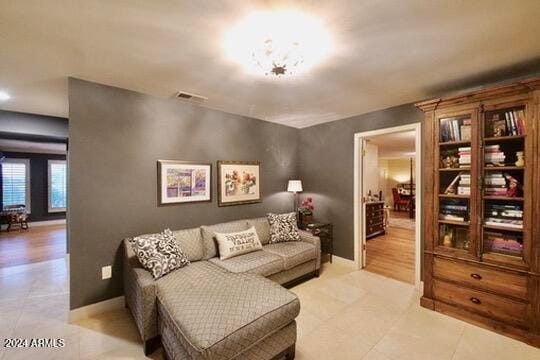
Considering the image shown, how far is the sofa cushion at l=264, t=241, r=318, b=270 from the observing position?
9.67 ft

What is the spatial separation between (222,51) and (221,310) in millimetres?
1962

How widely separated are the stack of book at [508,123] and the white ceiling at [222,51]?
1.43 feet

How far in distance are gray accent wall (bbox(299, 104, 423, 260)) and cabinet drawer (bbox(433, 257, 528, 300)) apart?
1374 mm

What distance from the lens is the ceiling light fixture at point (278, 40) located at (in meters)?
1.49

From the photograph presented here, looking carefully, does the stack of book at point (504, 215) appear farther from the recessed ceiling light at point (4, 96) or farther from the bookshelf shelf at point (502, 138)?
the recessed ceiling light at point (4, 96)

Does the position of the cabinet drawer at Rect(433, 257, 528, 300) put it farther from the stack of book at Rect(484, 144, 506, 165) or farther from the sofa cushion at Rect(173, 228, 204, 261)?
the sofa cushion at Rect(173, 228, 204, 261)

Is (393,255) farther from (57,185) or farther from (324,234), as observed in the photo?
(57,185)

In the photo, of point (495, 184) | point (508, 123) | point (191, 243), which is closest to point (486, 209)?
point (495, 184)

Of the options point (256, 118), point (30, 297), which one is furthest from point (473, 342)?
point (30, 297)

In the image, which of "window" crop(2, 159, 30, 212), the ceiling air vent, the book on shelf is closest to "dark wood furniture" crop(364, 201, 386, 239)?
the book on shelf

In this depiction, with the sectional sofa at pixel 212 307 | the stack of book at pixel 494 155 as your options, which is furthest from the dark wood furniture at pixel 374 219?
the sectional sofa at pixel 212 307

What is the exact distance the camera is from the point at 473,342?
2.05 m

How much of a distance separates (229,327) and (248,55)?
202cm

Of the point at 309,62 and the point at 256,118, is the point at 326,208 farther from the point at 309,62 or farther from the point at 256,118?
the point at 309,62
